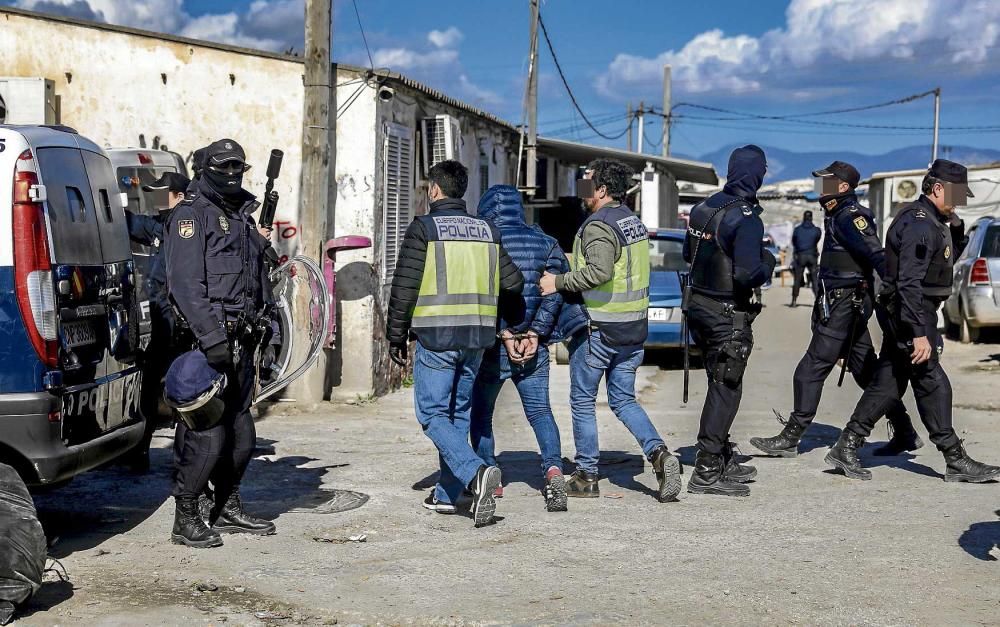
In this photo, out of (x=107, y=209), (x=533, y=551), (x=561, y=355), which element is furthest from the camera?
(x=561, y=355)

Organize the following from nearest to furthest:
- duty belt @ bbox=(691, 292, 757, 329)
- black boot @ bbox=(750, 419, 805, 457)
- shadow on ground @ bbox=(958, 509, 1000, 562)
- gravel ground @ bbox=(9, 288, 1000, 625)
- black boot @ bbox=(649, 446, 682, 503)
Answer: gravel ground @ bbox=(9, 288, 1000, 625)
shadow on ground @ bbox=(958, 509, 1000, 562)
black boot @ bbox=(649, 446, 682, 503)
duty belt @ bbox=(691, 292, 757, 329)
black boot @ bbox=(750, 419, 805, 457)

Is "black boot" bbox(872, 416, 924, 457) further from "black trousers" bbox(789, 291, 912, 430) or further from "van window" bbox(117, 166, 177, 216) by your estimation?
"van window" bbox(117, 166, 177, 216)

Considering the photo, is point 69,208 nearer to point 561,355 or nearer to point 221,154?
point 221,154

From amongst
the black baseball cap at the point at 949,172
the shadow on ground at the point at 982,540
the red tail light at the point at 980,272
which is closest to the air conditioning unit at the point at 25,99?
the black baseball cap at the point at 949,172

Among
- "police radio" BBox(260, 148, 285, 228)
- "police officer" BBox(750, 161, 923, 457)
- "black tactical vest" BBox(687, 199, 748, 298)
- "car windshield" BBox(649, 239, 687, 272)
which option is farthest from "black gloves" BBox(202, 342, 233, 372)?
A: "car windshield" BBox(649, 239, 687, 272)

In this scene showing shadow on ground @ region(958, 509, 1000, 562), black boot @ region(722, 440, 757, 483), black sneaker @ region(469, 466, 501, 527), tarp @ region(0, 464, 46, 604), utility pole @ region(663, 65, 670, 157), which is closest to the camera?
tarp @ region(0, 464, 46, 604)

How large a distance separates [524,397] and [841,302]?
97.4 inches

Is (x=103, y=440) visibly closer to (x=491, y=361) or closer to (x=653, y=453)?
(x=491, y=361)

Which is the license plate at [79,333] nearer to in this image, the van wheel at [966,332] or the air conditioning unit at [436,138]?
the air conditioning unit at [436,138]

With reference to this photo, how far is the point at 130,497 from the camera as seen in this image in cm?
719

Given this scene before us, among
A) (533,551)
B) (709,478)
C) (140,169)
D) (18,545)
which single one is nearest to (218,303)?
(18,545)

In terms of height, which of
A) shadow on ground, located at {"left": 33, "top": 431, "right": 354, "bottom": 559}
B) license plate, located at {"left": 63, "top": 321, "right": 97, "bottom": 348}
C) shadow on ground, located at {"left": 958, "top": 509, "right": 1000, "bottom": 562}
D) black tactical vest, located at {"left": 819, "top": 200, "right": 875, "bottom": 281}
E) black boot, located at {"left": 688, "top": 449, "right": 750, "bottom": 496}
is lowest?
shadow on ground, located at {"left": 33, "top": 431, "right": 354, "bottom": 559}

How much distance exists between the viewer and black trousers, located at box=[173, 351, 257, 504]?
5.98 metres

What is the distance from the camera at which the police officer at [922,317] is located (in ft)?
24.9
